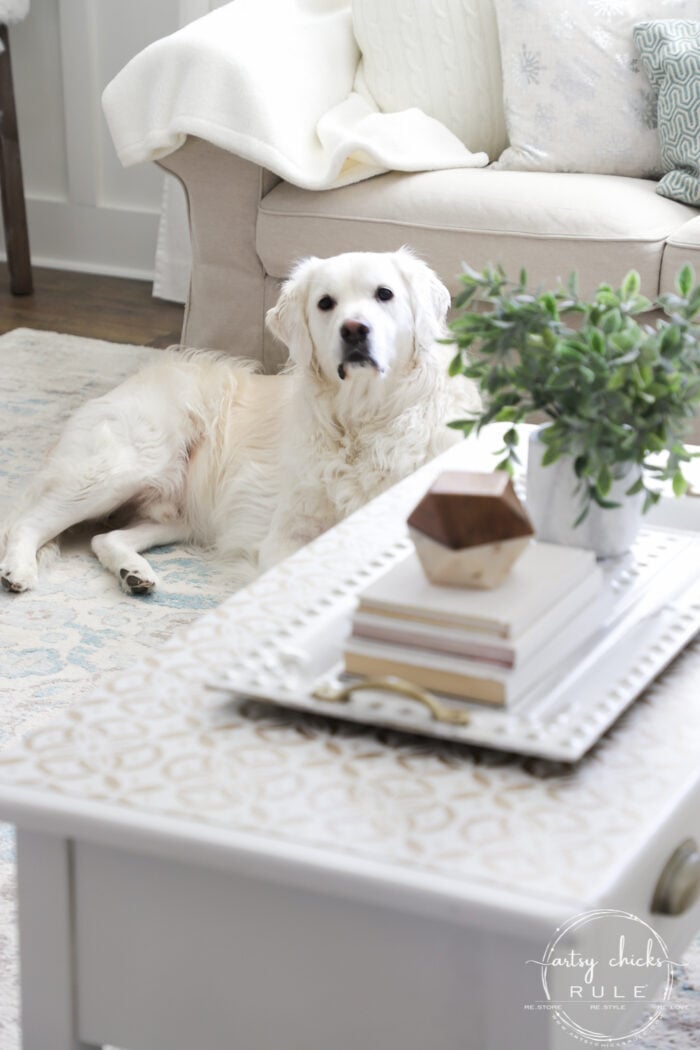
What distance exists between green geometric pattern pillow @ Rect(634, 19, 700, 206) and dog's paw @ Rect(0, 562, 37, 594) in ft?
4.97

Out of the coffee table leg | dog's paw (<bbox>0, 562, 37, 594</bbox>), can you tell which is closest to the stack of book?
the coffee table leg

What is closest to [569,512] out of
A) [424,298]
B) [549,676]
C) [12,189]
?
[549,676]

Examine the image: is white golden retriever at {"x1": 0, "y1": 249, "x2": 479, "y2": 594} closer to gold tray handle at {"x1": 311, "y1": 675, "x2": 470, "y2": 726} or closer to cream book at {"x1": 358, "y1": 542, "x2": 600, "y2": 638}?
cream book at {"x1": 358, "y1": 542, "x2": 600, "y2": 638}

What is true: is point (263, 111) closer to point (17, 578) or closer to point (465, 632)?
point (17, 578)

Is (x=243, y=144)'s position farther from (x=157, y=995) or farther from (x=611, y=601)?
(x=157, y=995)

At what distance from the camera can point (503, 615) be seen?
1097 millimetres

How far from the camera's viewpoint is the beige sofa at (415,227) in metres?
2.71

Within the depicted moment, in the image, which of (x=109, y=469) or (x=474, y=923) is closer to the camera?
(x=474, y=923)

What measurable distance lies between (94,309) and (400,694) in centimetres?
321

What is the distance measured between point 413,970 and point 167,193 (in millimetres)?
3424

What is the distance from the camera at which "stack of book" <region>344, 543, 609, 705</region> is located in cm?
110

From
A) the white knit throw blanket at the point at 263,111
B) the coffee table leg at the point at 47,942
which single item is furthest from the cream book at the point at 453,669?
the white knit throw blanket at the point at 263,111

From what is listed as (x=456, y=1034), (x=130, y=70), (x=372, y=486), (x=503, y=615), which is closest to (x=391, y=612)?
(x=503, y=615)

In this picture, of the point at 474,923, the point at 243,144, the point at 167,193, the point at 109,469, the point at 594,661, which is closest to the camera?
the point at 474,923
